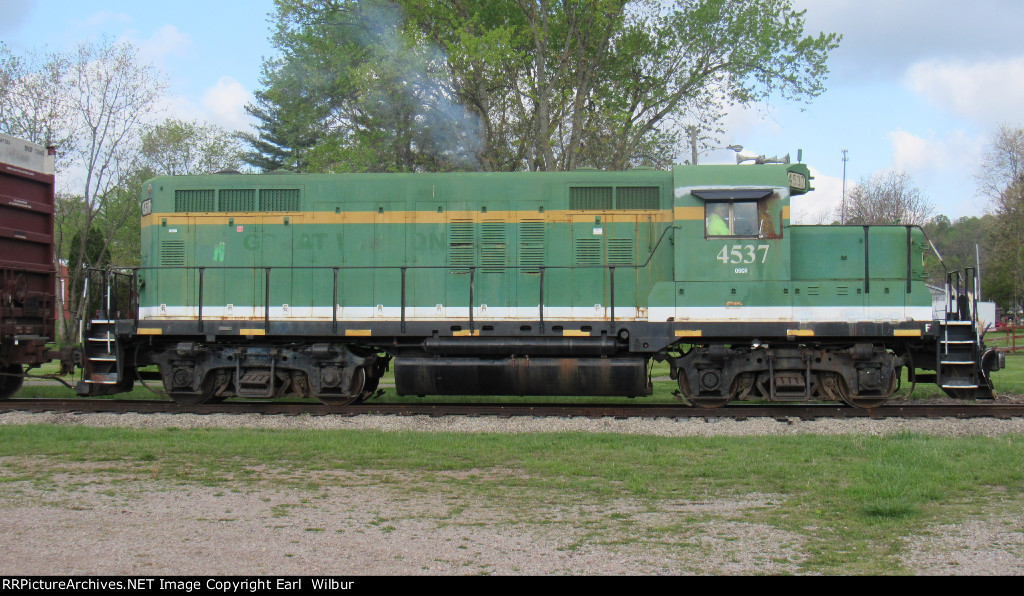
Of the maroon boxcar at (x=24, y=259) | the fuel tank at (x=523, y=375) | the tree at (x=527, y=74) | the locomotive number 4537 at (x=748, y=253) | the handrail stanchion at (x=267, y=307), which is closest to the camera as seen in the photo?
the locomotive number 4537 at (x=748, y=253)

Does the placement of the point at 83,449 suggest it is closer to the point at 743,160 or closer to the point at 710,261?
the point at 710,261

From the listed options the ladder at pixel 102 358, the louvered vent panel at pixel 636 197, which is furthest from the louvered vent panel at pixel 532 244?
the ladder at pixel 102 358

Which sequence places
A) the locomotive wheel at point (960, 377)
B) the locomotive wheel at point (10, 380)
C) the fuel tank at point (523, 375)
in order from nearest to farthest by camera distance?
the locomotive wheel at point (960, 377) < the fuel tank at point (523, 375) < the locomotive wheel at point (10, 380)

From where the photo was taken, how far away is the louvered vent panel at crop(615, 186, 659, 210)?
11.1 m

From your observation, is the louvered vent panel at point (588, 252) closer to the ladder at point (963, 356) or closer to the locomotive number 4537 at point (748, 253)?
the locomotive number 4537 at point (748, 253)

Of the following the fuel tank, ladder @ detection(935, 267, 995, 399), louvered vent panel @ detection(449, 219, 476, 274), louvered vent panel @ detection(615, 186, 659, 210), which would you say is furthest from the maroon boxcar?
ladder @ detection(935, 267, 995, 399)

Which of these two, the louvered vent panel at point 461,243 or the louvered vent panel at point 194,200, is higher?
the louvered vent panel at point 194,200

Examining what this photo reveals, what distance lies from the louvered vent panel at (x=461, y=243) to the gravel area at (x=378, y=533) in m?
4.87

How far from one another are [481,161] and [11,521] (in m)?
17.6

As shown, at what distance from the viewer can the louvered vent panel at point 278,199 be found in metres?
11.7

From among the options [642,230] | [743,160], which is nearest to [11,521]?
[642,230]

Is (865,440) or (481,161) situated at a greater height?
(481,161)

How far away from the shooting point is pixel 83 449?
8086 mm

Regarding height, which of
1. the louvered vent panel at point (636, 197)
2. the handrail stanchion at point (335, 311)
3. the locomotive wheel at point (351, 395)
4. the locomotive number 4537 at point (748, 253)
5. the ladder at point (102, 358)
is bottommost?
the locomotive wheel at point (351, 395)
